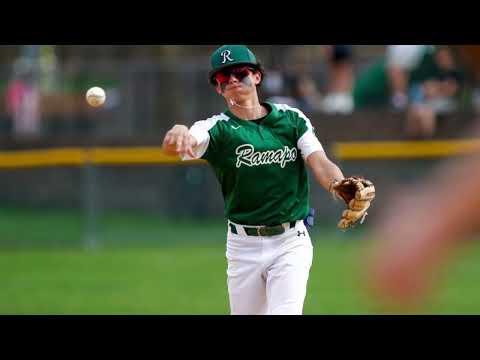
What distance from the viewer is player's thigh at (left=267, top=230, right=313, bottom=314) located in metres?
5.09

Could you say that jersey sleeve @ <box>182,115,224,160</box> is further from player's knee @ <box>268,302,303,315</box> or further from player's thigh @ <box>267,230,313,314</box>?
player's knee @ <box>268,302,303,315</box>

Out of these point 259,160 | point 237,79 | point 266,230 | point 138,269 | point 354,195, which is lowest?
point 138,269

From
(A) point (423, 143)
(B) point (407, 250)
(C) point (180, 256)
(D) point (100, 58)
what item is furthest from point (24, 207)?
(B) point (407, 250)

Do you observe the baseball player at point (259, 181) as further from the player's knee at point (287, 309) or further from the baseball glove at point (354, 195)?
the baseball glove at point (354, 195)

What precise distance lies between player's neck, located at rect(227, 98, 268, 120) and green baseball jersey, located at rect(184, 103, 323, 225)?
0.04 meters

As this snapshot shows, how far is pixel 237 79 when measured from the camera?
525cm

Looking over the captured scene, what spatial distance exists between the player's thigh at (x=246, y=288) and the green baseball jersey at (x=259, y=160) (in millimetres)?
278

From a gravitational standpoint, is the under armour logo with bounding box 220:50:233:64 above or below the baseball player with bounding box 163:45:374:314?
above

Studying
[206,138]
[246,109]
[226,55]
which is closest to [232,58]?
[226,55]

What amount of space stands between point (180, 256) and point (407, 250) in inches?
472

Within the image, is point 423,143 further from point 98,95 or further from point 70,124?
point 98,95

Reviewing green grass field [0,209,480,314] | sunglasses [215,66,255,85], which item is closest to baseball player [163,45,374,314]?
sunglasses [215,66,255,85]

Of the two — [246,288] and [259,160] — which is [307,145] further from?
[246,288]

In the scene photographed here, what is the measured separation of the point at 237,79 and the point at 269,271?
1.15 m
